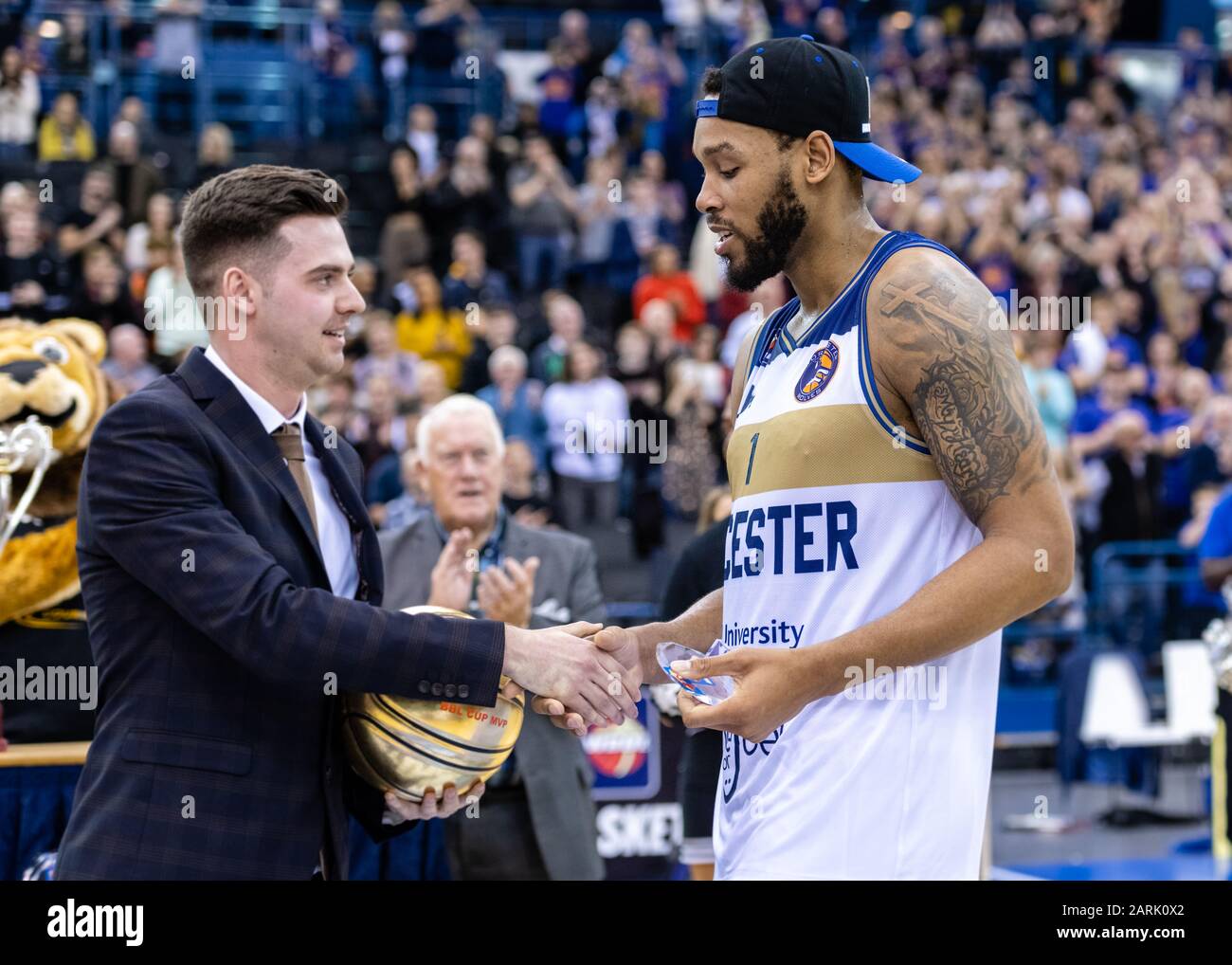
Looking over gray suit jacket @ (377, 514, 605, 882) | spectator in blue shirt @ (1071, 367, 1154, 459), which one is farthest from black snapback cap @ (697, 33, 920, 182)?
spectator in blue shirt @ (1071, 367, 1154, 459)

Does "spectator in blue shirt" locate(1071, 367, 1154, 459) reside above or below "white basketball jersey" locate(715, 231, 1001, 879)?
above

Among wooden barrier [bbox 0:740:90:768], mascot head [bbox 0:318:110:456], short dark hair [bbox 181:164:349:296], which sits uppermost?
short dark hair [bbox 181:164:349:296]

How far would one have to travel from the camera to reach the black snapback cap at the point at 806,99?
3139mm

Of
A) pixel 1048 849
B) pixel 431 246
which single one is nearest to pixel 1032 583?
pixel 1048 849

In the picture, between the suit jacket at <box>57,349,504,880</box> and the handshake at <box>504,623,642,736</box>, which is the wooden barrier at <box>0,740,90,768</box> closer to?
the suit jacket at <box>57,349,504,880</box>

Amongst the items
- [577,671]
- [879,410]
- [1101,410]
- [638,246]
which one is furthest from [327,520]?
[638,246]

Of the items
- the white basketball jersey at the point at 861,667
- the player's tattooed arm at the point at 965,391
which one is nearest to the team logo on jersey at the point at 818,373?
the white basketball jersey at the point at 861,667

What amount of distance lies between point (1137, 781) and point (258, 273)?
9000mm

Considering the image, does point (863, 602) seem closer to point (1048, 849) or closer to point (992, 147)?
point (1048, 849)

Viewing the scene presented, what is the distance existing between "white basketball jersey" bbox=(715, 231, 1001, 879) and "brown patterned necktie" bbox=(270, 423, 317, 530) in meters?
1.10

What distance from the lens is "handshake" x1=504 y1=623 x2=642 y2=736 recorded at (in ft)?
11.2

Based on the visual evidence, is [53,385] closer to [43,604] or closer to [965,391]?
[43,604]

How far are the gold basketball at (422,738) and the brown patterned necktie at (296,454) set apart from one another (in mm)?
376

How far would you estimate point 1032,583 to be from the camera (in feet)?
9.10
